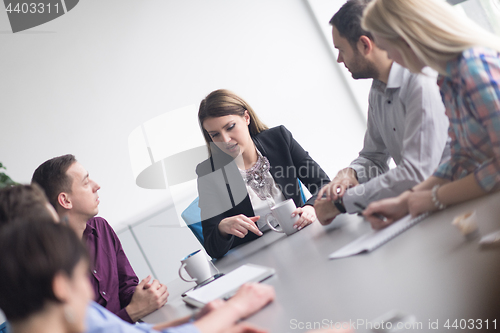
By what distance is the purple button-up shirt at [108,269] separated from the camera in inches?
65.7

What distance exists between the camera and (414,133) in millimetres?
1381

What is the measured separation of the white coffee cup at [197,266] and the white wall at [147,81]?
1.95 meters

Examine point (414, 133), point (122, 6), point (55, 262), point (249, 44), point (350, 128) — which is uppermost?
point (122, 6)

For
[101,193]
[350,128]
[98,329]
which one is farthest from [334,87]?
[98,329]

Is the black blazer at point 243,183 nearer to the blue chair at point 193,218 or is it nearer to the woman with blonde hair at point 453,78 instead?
the blue chair at point 193,218

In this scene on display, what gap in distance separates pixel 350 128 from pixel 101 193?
7.84ft

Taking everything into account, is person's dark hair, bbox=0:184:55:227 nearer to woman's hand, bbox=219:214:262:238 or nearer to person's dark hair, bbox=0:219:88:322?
person's dark hair, bbox=0:219:88:322

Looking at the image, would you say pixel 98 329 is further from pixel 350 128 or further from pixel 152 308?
pixel 350 128

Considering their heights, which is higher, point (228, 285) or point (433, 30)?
point (433, 30)

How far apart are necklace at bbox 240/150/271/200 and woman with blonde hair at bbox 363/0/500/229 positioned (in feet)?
3.39

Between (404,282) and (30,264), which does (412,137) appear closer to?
(404,282)

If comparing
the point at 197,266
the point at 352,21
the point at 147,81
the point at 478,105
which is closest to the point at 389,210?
the point at 478,105

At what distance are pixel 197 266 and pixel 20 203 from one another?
613 mm

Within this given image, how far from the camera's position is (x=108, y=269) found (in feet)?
5.86
